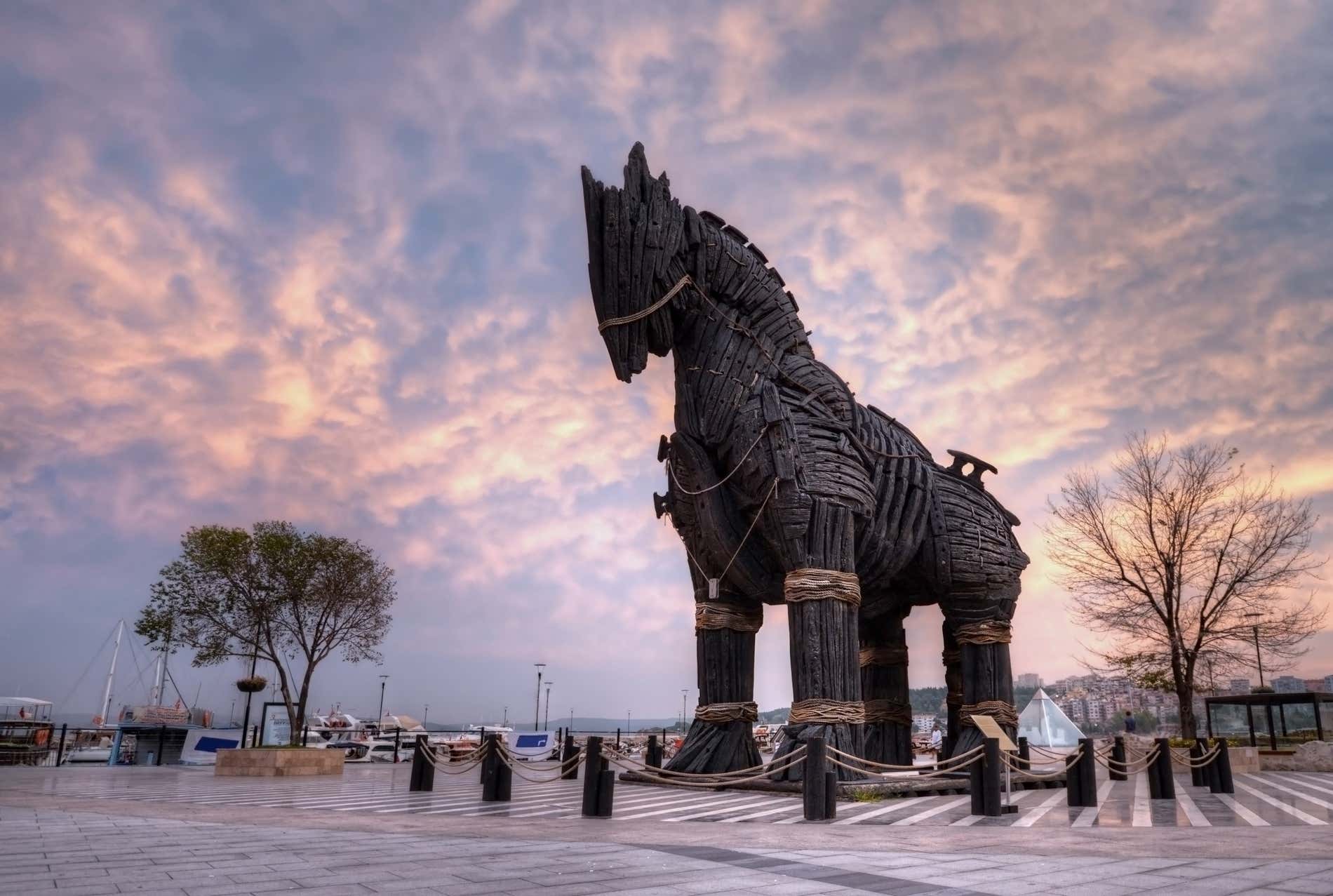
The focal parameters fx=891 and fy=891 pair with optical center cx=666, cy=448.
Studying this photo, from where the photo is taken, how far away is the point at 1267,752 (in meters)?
20.6

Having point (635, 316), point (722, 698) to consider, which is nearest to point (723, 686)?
point (722, 698)

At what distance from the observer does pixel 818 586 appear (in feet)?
34.6

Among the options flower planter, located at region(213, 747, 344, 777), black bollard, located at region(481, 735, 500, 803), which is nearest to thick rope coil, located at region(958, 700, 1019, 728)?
black bollard, located at region(481, 735, 500, 803)

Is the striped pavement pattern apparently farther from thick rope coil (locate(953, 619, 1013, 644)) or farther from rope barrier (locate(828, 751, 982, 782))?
thick rope coil (locate(953, 619, 1013, 644))

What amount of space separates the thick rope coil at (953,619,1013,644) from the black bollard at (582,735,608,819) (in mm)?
6800

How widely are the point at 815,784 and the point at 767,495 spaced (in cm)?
378

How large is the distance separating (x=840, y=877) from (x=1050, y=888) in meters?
0.94

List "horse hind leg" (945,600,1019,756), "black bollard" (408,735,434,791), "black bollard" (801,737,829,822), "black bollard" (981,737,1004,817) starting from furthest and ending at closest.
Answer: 1. "horse hind leg" (945,600,1019,756)
2. "black bollard" (408,735,434,791)
3. "black bollard" (981,737,1004,817)
4. "black bollard" (801,737,829,822)

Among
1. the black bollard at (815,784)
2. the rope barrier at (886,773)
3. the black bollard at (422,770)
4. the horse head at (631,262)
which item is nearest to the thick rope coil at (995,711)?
the rope barrier at (886,773)

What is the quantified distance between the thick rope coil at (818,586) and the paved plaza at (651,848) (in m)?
2.28

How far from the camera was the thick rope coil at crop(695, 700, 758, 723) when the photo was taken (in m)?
11.5

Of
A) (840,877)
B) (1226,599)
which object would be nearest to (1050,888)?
(840,877)

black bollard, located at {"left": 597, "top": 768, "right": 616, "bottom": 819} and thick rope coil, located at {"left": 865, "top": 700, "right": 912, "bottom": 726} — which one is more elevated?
thick rope coil, located at {"left": 865, "top": 700, "right": 912, "bottom": 726}

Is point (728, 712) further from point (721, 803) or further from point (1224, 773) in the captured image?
point (1224, 773)
